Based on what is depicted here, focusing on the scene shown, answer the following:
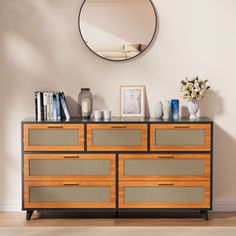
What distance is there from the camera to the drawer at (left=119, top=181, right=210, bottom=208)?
4.64 meters

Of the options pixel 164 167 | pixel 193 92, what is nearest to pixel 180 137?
pixel 164 167

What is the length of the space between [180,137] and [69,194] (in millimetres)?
1007

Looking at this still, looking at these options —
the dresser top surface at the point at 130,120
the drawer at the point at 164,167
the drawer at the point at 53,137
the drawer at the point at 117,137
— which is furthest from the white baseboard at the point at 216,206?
the drawer at the point at 117,137

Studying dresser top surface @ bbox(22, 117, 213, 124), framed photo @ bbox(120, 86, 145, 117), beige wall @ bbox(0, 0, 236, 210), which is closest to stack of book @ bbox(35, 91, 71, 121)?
dresser top surface @ bbox(22, 117, 213, 124)

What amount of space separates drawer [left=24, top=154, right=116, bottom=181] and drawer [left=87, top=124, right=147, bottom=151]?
8cm

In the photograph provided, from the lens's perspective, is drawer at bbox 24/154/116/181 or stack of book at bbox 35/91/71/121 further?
A: stack of book at bbox 35/91/71/121

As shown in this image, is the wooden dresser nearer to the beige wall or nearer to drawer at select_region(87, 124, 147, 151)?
drawer at select_region(87, 124, 147, 151)

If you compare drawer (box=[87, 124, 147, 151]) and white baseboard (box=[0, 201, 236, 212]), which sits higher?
drawer (box=[87, 124, 147, 151])

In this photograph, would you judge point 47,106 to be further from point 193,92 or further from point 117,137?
point 193,92

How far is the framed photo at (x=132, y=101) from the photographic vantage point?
4965 millimetres

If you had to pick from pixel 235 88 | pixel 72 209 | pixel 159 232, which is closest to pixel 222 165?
pixel 235 88

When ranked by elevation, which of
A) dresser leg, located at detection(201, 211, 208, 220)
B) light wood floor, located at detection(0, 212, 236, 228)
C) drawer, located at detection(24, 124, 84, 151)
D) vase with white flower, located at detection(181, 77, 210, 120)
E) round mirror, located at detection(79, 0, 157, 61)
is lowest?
light wood floor, located at detection(0, 212, 236, 228)

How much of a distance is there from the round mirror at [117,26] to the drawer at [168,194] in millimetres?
1120

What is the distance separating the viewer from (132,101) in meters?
4.97
